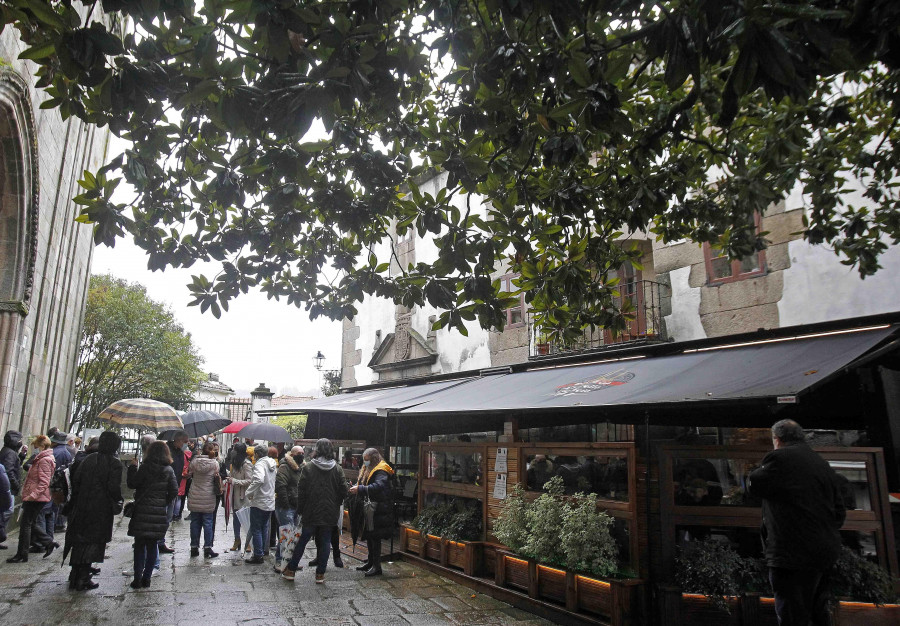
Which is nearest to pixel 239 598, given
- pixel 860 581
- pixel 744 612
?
pixel 744 612

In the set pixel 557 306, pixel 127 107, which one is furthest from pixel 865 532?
pixel 127 107

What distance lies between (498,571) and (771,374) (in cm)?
365

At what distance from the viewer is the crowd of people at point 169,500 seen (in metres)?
6.78

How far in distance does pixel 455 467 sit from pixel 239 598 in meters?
3.24

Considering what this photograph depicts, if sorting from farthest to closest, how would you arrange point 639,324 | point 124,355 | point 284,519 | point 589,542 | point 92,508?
point 124,355 < point 639,324 < point 284,519 < point 92,508 < point 589,542

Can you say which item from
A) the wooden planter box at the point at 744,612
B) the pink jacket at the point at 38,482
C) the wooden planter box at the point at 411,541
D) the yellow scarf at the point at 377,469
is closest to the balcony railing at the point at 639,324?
the yellow scarf at the point at 377,469

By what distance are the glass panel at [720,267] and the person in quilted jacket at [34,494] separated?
10229mm

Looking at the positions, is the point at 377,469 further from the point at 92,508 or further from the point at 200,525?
the point at 92,508

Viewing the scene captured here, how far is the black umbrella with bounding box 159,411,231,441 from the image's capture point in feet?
49.9

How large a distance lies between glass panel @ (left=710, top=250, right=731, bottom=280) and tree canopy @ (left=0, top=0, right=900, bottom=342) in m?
2.03

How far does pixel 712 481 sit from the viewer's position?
19.0 feet

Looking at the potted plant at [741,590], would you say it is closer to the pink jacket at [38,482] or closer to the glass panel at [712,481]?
the glass panel at [712,481]

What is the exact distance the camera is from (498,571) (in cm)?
712

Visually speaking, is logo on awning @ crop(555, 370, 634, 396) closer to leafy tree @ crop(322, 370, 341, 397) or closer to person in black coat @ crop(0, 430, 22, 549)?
person in black coat @ crop(0, 430, 22, 549)
